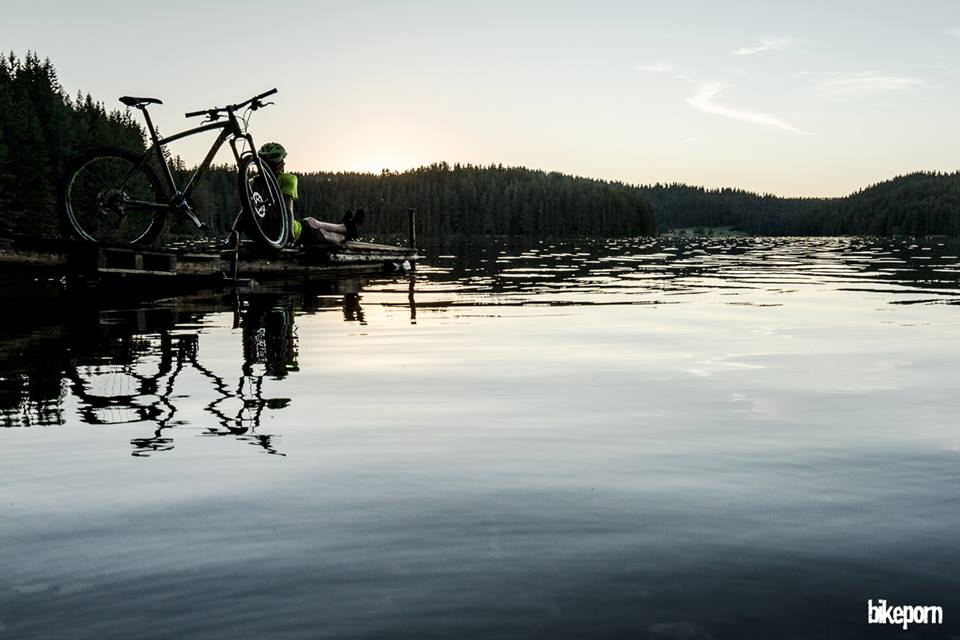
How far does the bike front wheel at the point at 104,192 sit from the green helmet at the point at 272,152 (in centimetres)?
226

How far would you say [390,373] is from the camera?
8477 millimetres

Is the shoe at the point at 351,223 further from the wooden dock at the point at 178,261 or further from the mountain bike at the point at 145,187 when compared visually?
the mountain bike at the point at 145,187

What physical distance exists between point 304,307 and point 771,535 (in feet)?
43.9

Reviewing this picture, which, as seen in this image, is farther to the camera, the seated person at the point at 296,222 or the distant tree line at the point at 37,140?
the distant tree line at the point at 37,140

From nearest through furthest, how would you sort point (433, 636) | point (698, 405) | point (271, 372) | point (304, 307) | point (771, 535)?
point (433, 636) < point (771, 535) < point (698, 405) < point (271, 372) < point (304, 307)

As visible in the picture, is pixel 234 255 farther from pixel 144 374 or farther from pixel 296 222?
pixel 144 374

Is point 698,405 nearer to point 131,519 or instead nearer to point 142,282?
point 131,519

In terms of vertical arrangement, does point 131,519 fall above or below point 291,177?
below

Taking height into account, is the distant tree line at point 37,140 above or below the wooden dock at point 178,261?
above

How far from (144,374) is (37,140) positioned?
3382 inches

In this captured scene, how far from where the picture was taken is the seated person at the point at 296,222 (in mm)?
17516

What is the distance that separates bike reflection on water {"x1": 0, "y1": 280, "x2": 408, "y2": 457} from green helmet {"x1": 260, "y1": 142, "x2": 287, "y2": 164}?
4107mm

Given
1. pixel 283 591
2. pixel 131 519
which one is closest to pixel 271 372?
pixel 131 519

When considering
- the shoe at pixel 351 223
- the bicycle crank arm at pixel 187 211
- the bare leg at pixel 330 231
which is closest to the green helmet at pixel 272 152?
the bicycle crank arm at pixel 187 211
